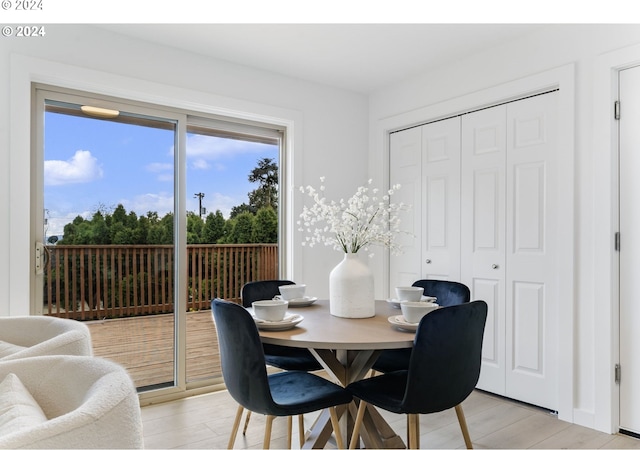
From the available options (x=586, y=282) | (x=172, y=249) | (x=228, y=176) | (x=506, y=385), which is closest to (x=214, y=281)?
(x=172, y=249)

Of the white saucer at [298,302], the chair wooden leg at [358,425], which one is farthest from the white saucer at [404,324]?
the white saucer at [298,302]

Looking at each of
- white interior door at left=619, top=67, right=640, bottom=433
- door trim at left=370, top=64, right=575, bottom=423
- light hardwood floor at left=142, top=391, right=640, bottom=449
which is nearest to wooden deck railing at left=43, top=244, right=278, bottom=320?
light hardwood floor at left=142, top=391, right=640, bottom=449

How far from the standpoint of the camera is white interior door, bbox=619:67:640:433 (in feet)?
8.07

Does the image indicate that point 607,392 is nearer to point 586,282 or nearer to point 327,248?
point 586,282

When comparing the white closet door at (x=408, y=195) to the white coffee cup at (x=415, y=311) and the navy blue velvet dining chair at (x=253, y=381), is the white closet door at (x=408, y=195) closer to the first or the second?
the white coffee cup at (x=415, y=311)

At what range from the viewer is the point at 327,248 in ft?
12.9

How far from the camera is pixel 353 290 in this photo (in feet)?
7.32

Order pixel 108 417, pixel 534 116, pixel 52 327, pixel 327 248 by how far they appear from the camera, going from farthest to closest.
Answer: pixel 327 248, pixel 534 116, pixel 52 327, pixel 108 417

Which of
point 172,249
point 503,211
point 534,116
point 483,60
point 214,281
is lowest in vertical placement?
point 214,281

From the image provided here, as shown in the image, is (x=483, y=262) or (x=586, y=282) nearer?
(x=586, y=282)

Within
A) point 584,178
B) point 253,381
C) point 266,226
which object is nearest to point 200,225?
point 266,226

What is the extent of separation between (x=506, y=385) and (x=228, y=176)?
2.56 m

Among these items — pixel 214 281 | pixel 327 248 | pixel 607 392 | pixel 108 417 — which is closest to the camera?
pixel 108 417

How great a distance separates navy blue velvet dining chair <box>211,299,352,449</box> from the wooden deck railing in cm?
140
